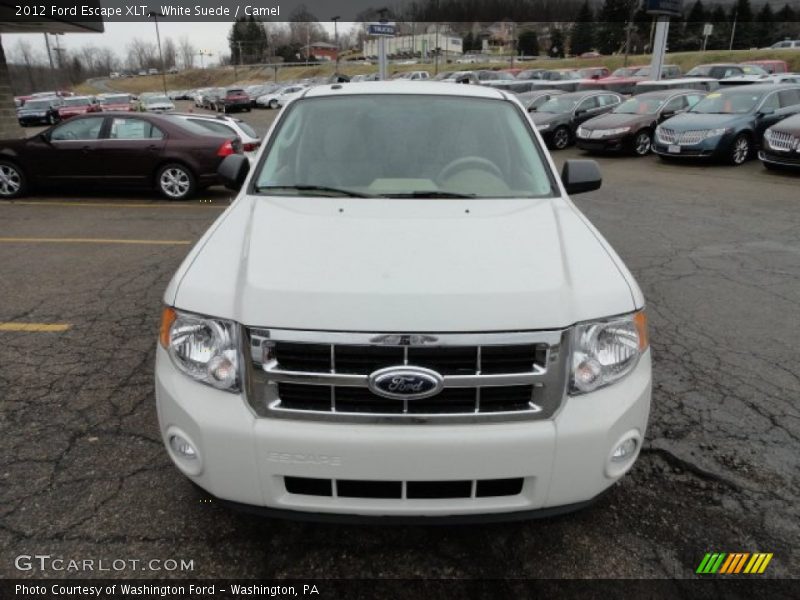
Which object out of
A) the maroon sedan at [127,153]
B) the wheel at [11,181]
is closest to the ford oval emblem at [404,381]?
the maroon sedan at [127,153]

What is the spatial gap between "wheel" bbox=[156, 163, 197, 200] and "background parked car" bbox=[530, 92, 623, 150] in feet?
34.5

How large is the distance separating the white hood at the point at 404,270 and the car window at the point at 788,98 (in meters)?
14.3

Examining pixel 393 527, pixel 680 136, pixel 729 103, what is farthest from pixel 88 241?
pixel 729 103

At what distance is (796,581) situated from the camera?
2.25 m

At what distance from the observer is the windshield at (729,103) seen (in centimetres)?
1356

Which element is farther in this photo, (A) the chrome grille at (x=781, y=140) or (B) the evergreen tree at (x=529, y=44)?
(B) the evergreen tree at (x=529, y=44)

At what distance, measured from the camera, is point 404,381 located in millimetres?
1931

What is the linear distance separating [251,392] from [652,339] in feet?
11.0

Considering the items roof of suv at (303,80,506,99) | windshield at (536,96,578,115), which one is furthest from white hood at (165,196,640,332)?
windshield at (536,96,578,115)

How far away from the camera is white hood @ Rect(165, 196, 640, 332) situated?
6.46ft

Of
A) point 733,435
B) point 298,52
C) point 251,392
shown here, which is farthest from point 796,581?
point 298,52

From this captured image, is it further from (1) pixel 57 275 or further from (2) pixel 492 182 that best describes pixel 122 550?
(1) pixel 57 275

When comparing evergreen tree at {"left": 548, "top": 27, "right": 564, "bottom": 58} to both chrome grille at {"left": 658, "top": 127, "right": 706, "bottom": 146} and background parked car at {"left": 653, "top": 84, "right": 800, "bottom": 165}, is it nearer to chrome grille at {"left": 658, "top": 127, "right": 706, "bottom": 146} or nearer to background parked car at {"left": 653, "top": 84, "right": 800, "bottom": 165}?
background parked car at {"left": 653, "top": 84, "right": 800, "bottom": 165}

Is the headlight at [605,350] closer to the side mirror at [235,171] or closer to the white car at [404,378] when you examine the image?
the white car at [404,378]
